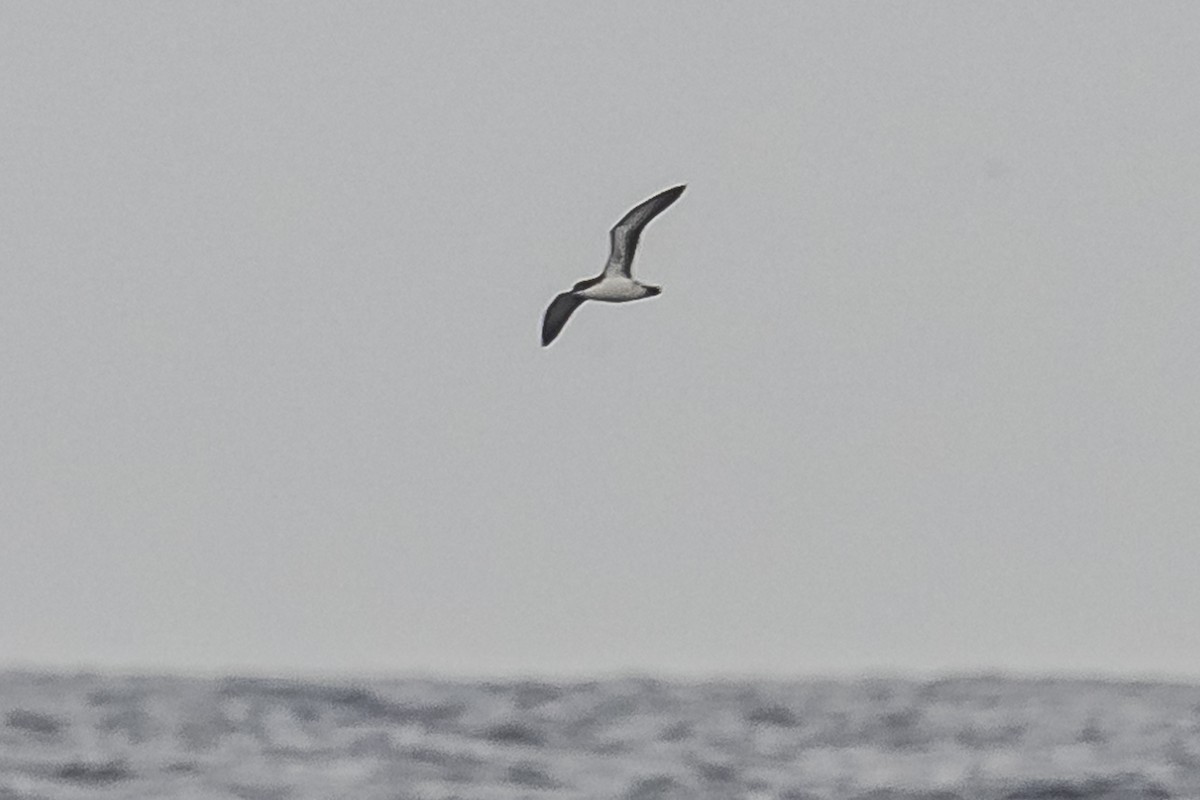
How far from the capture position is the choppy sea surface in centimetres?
2261

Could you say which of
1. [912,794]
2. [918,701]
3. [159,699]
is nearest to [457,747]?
[912,794]

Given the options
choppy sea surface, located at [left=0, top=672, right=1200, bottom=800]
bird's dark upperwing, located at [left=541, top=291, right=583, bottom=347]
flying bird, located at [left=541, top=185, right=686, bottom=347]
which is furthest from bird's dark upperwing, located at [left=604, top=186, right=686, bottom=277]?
choppy sea surface, located at [left=0, top=672, right=1200, bottom=800]

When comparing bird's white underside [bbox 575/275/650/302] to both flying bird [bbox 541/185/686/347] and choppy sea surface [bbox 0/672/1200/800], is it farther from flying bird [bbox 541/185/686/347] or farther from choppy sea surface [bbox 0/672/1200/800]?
choppy sea surface [bbox 0/672/1200/800]

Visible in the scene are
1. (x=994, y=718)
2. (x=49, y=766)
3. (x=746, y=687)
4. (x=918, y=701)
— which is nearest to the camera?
(x=49, y=766)

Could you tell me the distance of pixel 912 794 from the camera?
22.6m

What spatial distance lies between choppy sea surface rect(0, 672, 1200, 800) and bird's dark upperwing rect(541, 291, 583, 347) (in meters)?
3.97

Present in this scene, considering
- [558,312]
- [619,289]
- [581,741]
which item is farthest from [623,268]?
[581,741]

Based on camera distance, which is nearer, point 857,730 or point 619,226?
point 619,226

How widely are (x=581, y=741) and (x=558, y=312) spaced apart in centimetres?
585

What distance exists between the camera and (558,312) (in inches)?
895

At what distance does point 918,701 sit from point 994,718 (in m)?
3.29

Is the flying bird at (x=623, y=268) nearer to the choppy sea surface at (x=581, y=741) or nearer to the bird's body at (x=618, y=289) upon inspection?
the bird's body at (x=618, y=289)

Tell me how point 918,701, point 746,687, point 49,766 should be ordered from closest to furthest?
point 49,766, point 918,701, point 746,687

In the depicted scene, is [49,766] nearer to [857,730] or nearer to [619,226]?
[619,226]
